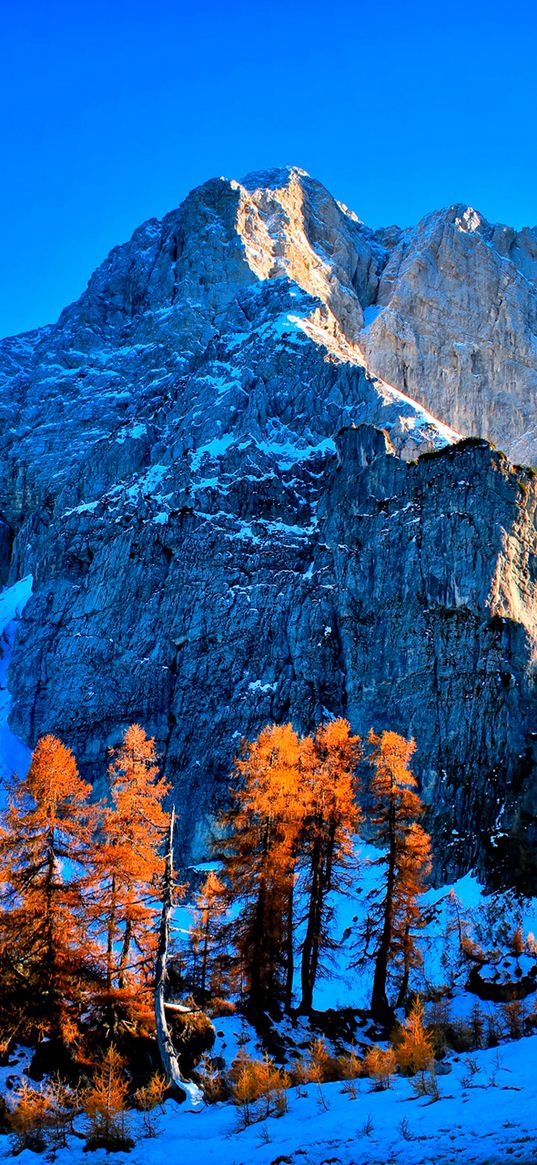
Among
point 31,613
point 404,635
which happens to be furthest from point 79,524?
point 404,635

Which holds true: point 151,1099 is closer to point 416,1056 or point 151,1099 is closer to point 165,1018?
point 165,1018

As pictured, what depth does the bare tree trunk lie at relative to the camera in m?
16.3

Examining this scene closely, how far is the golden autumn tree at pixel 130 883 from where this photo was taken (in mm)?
18781

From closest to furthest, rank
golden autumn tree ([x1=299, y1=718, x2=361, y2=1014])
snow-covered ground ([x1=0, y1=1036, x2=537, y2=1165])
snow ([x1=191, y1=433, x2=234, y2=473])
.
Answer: snow-covered ground ([x1=0, y1=1036, x2=537, y2=1165])
golden autumn tree ([x1=299, y1=718, x2=361, y2=1014])
snow ([x1=191, y1=433, x2=234, y2=473])

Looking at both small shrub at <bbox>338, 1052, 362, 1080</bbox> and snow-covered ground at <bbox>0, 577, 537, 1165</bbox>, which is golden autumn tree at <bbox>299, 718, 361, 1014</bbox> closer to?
snow-covered ground at <bbox>0, 577, 537, 1165</bbox>

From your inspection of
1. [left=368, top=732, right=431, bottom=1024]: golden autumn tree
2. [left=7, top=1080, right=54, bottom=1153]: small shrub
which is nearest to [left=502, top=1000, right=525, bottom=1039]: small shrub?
[left=368, top=732, right=431, bottom=1024]: golden autumn tree

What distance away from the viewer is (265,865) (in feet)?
73.1

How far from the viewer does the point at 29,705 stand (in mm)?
75625

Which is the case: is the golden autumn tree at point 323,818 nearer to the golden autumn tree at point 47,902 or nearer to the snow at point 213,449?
the golden autumn tree at point 47,902

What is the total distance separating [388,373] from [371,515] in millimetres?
52765

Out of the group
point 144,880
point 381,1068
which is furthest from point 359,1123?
point 144,880

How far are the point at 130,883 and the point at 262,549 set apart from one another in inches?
2044

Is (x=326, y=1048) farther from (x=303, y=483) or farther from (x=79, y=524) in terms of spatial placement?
(x=79, y=524)

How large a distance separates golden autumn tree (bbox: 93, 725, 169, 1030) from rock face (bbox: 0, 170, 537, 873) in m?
30.4
